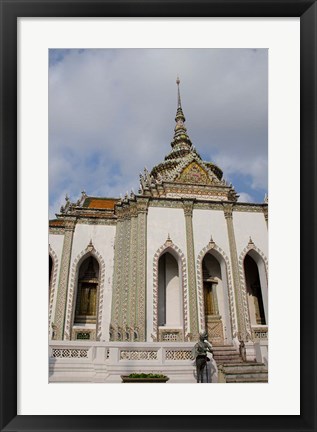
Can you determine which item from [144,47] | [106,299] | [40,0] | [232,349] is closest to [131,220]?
[106,299]

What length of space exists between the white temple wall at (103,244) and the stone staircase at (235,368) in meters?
4.18

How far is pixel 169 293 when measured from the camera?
14.1m

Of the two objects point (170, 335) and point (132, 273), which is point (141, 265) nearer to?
point (132, 273)

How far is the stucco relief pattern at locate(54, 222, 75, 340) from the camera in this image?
1341 cm

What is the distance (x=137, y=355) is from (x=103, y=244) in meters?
5.56

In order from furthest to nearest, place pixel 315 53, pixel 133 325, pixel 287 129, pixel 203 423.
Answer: pixel 133 325
pixel 287 129
pixel 315 53
pixel 203 423

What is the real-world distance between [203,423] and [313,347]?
1.77m

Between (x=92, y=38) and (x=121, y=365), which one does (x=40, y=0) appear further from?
(x=121, y=365)

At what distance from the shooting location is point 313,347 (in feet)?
17.1

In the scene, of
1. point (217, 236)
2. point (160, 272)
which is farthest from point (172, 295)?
point (217, 236)

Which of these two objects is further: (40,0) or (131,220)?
(131,220)

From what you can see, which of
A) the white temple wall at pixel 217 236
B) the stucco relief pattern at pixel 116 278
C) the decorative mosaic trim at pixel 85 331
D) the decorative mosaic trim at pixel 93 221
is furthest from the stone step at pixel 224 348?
the decorative mosaic trim at pixel 93 221

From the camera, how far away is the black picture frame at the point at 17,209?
16.8ft

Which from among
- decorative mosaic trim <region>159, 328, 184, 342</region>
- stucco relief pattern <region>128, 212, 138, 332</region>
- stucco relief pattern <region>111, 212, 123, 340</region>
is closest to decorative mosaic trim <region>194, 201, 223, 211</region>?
stucco relief pattern <region>128, 212, 138, 332</region>
